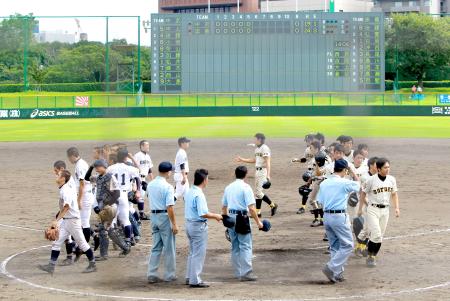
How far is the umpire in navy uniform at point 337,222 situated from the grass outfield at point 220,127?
24451 millimetres

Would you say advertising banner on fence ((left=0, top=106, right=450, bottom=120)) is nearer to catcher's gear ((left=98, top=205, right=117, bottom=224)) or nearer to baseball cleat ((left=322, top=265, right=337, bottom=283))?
catcher's gear ((left=98, top=205, right=117, bottom=224))

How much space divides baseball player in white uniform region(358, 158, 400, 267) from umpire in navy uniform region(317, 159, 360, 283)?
0.95m

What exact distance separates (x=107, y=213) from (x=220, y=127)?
3347 cm

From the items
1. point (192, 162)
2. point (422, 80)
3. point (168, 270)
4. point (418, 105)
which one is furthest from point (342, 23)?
point (418, 105)

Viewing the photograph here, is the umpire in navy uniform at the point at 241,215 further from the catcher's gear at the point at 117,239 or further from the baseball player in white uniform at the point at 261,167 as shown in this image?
the baseball player in white uniform at the point at 261,167

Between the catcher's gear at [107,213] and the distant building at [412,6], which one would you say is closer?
the catcher's gear at [107,213]

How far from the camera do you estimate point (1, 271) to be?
41.1 ft

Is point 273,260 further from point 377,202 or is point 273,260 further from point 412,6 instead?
point 412,6

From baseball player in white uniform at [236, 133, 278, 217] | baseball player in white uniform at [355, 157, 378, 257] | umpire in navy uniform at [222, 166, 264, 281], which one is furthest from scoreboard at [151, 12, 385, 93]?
umpire in navy uniform at [222, 166, 264, 281]

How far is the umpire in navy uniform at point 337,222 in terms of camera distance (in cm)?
1145

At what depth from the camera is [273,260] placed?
1317 centimetres

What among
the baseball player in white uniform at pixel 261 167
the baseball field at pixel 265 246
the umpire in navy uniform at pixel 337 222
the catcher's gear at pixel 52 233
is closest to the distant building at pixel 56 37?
the baseball field at pixel 265 246

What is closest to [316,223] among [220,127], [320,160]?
[320,160]

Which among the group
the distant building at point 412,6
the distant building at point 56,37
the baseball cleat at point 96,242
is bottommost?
the baseball cleat at point 96,242
